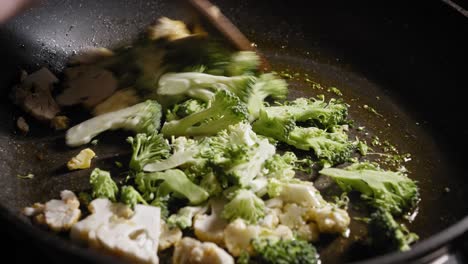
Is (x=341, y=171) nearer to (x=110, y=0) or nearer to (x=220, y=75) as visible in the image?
(x=220, y=75)

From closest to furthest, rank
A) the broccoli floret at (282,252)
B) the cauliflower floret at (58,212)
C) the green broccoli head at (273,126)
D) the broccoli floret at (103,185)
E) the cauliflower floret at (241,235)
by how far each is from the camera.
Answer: the broccoli floret at (282,252) → the cauliflower floret at (241,235) → the cauliflower floret at (58,212) → the broccoli floret at (103,185) → the green broccoli head at (273,126)

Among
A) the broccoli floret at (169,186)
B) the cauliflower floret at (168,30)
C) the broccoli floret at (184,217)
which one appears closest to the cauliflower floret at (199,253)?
the broccoli floret at (184,217)

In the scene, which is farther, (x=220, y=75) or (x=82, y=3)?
(x=82, y=3)

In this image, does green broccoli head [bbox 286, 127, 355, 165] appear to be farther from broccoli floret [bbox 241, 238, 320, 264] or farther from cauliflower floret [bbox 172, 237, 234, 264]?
cauliflower floret [bbox 172, 237, 234, 264]

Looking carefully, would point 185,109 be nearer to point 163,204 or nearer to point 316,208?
point 163,204

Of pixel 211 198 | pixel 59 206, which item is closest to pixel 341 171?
pixel 211 198

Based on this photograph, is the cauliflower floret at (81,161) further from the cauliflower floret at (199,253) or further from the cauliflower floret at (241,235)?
A: the cauliflower floret at (241,235)
